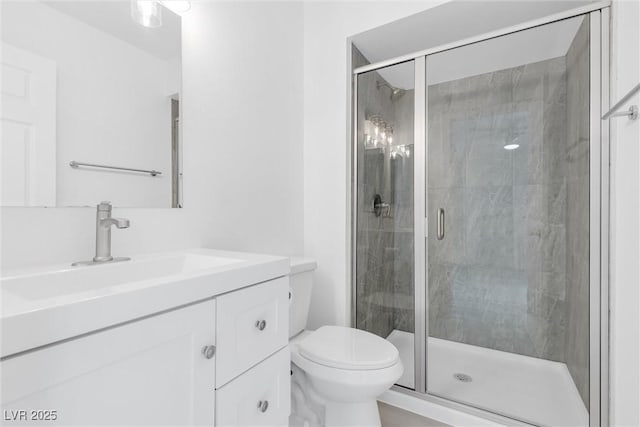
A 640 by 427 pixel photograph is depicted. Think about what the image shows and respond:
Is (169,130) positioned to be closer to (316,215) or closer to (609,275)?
(316,215)

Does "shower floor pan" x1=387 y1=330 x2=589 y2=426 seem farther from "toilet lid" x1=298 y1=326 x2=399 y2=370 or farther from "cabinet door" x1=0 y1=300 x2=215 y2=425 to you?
"cabinet door" x1=0 y1=300 x2=215 y2=425

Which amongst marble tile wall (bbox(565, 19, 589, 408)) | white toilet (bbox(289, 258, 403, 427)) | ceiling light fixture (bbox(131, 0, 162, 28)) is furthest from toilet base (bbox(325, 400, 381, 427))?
ceiling light fixture (bbox(131, 0, 162, 28))

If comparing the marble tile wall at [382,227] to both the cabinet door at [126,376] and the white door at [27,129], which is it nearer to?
the cabinet door at [126,376]

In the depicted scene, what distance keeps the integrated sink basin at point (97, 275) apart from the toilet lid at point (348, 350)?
60 cm

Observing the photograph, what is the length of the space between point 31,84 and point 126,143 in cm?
28

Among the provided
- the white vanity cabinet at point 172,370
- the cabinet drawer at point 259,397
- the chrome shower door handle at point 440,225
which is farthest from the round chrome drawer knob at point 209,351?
the chrome shower door handle at point 440,225

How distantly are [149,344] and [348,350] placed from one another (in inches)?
36.3

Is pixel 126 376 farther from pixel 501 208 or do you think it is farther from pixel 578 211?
pixel 501 208

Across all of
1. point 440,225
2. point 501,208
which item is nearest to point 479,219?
point 501,208

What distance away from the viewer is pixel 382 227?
6.65ft

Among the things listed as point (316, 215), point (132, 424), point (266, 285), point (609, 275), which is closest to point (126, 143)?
point (266, 285)

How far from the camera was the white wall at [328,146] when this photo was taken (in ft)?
6.32

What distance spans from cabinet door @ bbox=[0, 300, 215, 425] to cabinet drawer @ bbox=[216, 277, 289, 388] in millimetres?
35

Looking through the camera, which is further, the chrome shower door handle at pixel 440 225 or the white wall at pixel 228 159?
the chrome shower door handle at pixel 440 225
